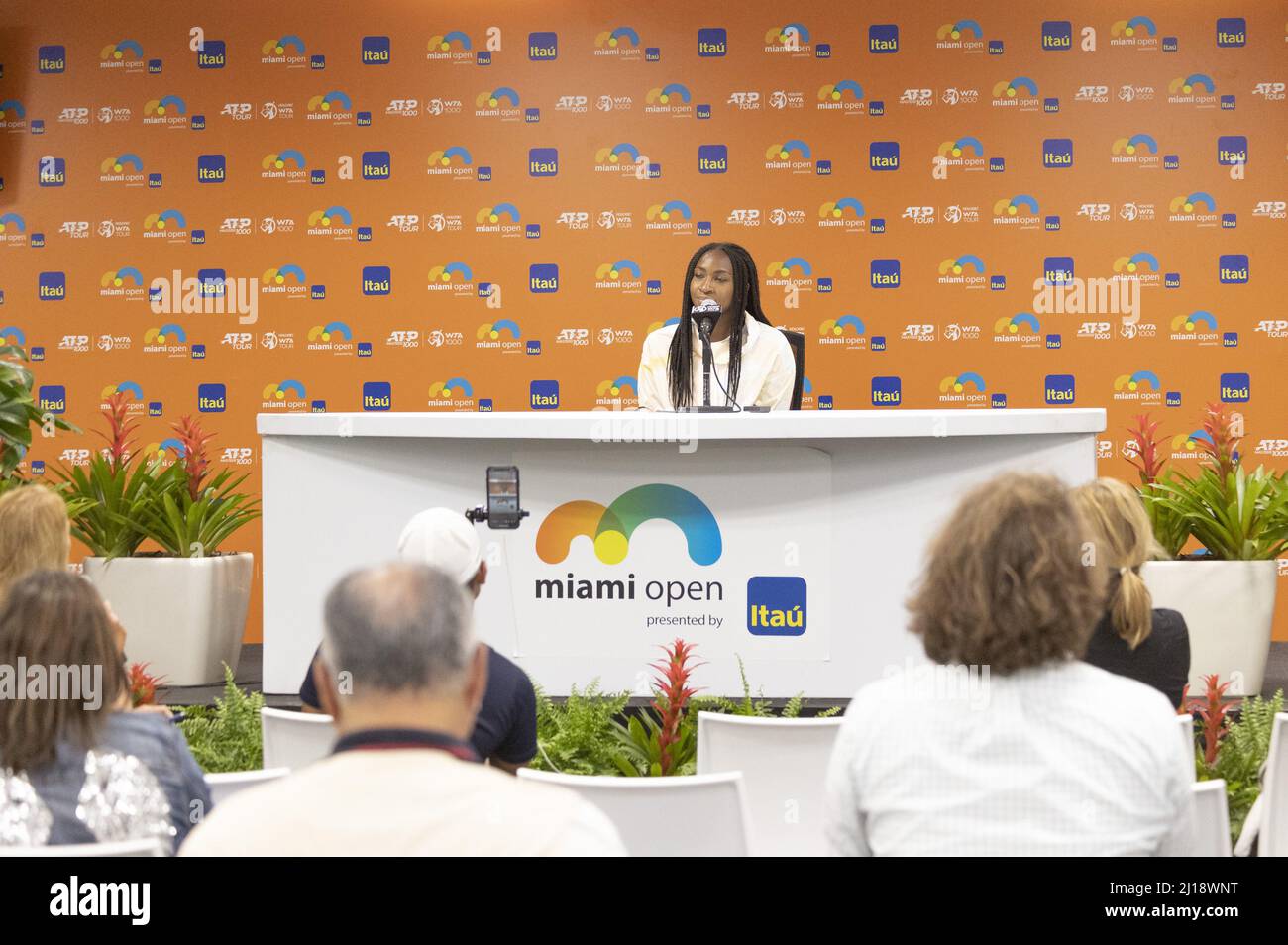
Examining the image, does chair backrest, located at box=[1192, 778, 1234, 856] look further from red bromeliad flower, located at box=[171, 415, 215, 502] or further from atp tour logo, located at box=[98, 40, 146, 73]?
atp tour logo, located at box=[98, 40, 146, 73]

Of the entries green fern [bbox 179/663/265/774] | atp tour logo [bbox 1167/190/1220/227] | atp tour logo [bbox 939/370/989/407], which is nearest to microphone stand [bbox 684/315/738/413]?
green fern [bbox 179/663/265/774]

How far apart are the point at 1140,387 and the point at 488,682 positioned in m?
5.29

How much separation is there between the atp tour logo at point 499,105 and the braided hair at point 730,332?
8.41ft

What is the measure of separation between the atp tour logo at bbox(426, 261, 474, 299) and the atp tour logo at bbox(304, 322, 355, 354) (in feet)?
1.68

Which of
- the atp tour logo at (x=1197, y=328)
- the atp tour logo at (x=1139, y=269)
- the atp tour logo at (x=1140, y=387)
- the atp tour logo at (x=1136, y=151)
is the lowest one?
the atp tour logo at (x=1140, y=387)

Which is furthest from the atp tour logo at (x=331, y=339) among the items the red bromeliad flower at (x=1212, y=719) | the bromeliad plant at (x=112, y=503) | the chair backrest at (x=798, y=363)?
the red bromeliad flower at (x=1212, y=719)

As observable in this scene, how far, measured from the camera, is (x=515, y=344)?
275 inches

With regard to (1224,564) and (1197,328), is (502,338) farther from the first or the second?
(1224,564)

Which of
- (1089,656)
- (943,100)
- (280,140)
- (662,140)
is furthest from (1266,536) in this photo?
(280,140)

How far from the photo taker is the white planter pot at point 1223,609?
14.2 ft

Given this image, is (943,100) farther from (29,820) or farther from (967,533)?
(29,820)

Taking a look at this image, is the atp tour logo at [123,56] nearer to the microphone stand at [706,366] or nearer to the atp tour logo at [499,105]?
the atp tour logo at [499,105]

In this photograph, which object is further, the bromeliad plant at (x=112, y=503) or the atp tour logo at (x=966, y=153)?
the atp tour logo at (x=966, y=153)

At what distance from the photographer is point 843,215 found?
271 inches
